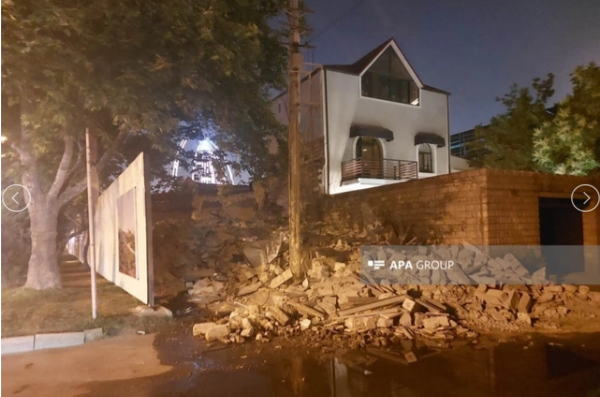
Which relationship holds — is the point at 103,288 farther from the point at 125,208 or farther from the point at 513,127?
the point at 513,127

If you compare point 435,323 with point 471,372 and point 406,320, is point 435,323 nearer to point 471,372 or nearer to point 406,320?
point 406,320

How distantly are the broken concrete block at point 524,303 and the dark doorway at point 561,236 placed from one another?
13.7 ft

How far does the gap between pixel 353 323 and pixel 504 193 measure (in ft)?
19.4

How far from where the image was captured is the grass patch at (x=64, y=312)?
7434 millimetres

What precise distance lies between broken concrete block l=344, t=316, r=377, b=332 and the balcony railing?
12.0 m

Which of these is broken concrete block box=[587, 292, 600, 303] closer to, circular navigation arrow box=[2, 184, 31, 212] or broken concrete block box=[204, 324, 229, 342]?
broken concrete block box=[204, 324, 229, 342]

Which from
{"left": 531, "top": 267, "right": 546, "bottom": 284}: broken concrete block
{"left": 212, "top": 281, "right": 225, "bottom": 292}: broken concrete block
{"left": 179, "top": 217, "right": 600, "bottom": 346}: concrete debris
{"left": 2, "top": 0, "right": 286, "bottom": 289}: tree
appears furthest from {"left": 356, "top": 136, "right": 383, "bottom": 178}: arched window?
{"left": 531, "top": 267, "right": 546, "bottom": 284}: broken concrete block

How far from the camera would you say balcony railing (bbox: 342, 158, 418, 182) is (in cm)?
1912

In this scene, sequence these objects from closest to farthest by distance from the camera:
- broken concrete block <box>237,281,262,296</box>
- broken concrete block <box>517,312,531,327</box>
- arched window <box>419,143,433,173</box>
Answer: broken concrete block <box>517,312,531,327</box> → broken concrete block <box>237,281,262,296</box> → arched window <box>419,143,433,173</box>

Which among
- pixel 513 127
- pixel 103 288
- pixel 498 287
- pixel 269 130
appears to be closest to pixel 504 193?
pixel 498 287

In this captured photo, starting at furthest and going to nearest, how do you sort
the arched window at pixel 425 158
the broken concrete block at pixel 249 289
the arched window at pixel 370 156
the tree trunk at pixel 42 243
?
1. the arched window at pixel 425 158
2. the arched window at pixel 370 156
3. the tree trunk at pixel 42 243
4. the broken concrete block at pixel 249 289

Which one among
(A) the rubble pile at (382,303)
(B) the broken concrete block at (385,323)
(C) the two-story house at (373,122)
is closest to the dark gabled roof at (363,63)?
(C) the two-story house at (373,122)

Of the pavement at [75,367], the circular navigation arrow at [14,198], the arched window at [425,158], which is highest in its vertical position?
the arched window at [425,158]

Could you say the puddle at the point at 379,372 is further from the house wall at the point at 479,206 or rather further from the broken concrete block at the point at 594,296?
the house wall at the point at 479,206
